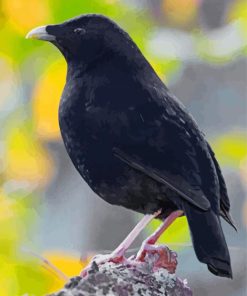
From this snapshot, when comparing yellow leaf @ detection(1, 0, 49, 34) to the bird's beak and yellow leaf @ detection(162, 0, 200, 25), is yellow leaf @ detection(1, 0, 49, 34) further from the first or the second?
yellow leaf @ detection(162, 0, 200, 25)

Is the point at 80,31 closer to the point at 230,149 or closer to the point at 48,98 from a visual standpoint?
the point at 48,98

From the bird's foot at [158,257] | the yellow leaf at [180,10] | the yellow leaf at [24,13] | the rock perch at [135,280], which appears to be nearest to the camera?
the rock perch at [135,280]

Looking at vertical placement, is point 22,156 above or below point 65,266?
above

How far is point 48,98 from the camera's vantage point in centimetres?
396

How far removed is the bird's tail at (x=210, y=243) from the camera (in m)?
2.52

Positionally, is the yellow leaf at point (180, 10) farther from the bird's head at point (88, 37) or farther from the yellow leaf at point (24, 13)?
the bird's head at point (88, 37)

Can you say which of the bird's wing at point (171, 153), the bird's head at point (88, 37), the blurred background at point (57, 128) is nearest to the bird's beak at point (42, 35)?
the bird's head at point (88, 37)

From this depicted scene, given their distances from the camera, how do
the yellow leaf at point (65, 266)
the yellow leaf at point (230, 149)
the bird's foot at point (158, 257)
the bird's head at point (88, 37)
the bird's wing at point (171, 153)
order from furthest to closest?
the yellow leaf at point (230, 149) → the yellow leaf at point (65, 266) → the bird's head at point (88, 37) → the bird's wing at point (171, 153) → the bird's foot at point (158, 257)

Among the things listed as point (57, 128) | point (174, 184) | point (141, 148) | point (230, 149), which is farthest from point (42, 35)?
point (230, 149)

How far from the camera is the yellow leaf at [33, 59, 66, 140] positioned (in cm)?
387

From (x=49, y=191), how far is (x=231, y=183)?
3.15ft

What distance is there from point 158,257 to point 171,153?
29 centimetres

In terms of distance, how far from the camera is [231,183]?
5.39 meters

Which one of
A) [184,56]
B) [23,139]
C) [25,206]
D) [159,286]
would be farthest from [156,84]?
[184,56]
